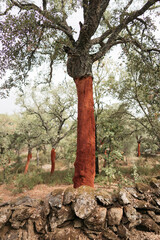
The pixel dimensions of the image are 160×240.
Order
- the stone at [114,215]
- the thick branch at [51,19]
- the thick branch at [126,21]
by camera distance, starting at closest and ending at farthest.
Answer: the stone at [114,215], the thick branch at [126,21], the thick branch at [51,19]

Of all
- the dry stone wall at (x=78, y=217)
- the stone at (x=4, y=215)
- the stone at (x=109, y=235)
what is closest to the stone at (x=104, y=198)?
the dry stone wall at (x=78, y=217)

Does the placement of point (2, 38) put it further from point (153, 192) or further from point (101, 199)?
point (153, 192)

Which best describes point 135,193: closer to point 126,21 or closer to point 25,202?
point 25,202

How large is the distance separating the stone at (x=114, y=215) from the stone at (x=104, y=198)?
0.18 meters

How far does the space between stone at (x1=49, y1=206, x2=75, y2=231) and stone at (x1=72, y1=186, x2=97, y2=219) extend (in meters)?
0.22

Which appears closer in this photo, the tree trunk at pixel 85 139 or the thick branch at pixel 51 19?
the tree trunk at pixel 85 139

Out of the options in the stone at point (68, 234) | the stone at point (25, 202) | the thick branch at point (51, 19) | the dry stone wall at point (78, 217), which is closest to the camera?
the stone at point (68, 234)

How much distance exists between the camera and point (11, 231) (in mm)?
3256

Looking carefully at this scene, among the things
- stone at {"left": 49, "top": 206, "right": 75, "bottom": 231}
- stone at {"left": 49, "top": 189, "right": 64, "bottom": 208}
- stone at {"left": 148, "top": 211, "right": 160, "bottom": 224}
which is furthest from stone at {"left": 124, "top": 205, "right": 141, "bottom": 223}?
stone at {"left": 49, "top": 189, "right": 64, "bottom": 208}

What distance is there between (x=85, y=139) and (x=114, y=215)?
2369mm

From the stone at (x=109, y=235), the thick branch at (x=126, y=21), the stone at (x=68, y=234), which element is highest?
the thick branch at (x=126, y=21)

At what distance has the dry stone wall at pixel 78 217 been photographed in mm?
3256

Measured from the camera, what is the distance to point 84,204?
3.46 m

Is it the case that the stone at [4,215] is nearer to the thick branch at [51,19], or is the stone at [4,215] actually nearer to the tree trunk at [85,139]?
the tree trunk at [85,139]
